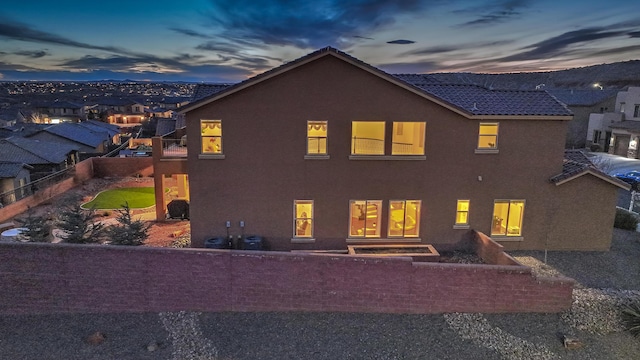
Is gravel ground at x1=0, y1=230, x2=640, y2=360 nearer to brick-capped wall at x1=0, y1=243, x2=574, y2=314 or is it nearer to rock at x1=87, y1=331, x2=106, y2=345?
rock at x1=87, y1=331, x2=106, y2=345

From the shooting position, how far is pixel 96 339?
12469 mm

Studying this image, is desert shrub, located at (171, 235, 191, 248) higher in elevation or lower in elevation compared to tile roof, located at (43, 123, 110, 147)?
lower

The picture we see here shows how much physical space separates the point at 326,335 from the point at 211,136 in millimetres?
9932

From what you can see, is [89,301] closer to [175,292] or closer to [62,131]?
[175,292]

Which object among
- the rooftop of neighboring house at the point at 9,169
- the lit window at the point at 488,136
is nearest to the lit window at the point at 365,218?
the lit window at the point at 488,136

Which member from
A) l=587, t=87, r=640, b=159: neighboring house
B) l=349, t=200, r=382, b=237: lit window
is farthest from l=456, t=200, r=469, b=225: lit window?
l=587, t=87, r=640, b=159: neighboring house

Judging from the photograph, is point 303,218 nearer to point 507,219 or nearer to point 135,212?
point 507,219

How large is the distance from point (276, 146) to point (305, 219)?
3677mm

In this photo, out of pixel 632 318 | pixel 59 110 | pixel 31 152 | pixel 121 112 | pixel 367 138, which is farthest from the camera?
pixel 121 112

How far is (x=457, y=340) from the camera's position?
12.8 m

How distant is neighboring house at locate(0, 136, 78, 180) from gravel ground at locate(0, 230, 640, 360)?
1010 inches

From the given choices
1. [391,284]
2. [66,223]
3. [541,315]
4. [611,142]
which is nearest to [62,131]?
[66,223]

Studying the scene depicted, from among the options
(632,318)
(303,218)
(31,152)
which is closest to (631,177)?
(632,318)

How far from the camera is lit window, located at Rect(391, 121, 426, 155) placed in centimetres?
1841
